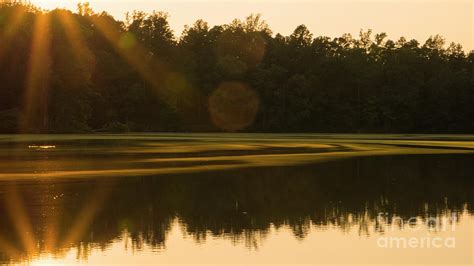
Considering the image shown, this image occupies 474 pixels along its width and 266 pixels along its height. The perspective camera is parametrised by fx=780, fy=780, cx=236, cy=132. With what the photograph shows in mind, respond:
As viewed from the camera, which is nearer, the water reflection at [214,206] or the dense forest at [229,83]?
the water reflection at [214,206]

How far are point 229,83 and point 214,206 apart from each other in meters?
107

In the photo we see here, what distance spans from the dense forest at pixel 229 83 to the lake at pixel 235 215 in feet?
255

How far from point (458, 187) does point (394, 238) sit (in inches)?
453

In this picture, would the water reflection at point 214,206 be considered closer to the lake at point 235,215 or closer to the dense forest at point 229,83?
the lake at point 235,215

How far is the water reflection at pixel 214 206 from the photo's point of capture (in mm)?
17984

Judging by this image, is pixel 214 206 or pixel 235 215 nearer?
pixel 235 215

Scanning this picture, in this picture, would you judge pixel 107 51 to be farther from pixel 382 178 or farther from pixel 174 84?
pixel 382 178

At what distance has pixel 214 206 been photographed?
22.9 m

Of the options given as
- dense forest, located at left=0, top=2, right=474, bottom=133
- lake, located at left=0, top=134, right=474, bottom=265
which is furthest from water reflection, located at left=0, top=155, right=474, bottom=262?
dense forest, located at left=0, top=2, right=474, bottom=133

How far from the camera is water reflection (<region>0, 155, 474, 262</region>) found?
59.0 ft

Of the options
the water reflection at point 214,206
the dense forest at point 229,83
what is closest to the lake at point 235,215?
the water reflection at point 214,206

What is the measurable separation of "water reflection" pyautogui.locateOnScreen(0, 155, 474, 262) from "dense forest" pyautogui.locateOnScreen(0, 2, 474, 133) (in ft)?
266

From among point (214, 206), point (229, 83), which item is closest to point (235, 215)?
point (214, 206)

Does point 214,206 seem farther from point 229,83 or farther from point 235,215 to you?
point 229,83
